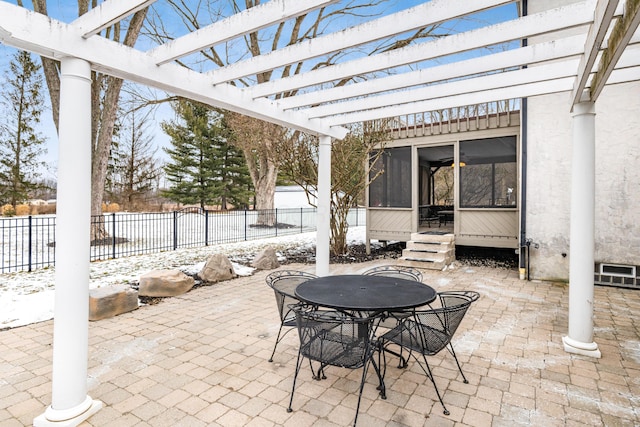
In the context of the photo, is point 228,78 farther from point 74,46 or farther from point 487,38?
point 487,38

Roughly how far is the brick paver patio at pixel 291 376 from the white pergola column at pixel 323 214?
4.46 feet

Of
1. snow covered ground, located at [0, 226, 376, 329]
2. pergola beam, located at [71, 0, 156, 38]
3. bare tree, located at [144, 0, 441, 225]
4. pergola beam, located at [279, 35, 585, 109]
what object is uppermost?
bare tree, located at [144, 0, 441, 225]

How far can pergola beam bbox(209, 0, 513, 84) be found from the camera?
2279 mm

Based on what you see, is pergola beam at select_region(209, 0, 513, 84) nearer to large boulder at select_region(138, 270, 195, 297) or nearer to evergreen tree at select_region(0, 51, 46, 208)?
large boulder at select_region(138, 270, 195, 297)

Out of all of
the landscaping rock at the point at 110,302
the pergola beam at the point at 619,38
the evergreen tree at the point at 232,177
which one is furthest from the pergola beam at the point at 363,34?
the evergreen tree at the point at 232,177

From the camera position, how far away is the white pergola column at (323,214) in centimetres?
538

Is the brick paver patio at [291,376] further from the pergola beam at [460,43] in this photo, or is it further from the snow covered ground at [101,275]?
the pergola beam at [460,43]

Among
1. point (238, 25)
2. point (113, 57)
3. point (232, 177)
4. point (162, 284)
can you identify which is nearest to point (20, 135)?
point (232, 177)

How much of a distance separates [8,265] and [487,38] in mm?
9336

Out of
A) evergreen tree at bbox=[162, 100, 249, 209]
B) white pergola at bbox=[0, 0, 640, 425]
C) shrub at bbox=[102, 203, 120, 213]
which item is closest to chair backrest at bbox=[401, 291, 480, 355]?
white pergola at bbox=[0, 0, 640, 425]

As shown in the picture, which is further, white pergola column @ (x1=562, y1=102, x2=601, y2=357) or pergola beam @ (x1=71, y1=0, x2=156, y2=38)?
white pergola column @ (x1=562, y1=102, x2=601, y2=357)

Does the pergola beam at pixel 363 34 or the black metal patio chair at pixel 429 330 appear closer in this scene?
the pergola beam at pixel 363 34

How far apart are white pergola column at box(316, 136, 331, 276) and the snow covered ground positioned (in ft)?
6.50

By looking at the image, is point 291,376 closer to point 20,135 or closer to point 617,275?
point 617,275
